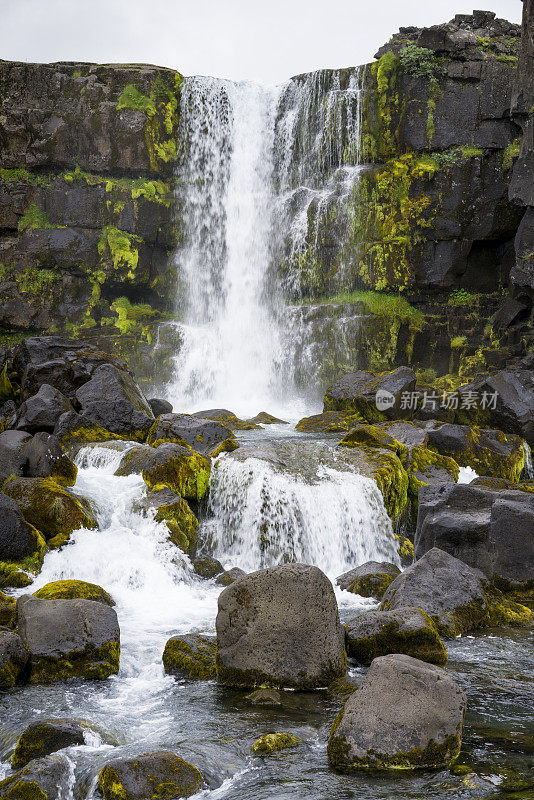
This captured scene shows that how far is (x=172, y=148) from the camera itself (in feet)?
89.1

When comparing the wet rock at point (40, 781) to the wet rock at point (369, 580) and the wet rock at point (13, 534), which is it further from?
the wet rock at point (369, 580)

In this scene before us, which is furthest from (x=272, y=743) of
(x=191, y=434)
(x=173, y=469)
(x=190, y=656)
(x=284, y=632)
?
(x=191, y=434)

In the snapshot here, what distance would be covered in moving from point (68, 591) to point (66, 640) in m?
1.23

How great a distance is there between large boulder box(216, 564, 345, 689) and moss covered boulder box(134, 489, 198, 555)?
4449 mm

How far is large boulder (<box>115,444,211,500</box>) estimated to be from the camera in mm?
12867

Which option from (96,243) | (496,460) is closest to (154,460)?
(496,460)

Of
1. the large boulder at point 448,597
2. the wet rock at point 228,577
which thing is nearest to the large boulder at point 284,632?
the large boulder at point 448,597

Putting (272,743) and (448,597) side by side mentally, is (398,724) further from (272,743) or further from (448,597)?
(448,597)

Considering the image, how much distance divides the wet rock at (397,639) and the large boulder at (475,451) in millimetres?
8226

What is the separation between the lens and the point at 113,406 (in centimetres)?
1581

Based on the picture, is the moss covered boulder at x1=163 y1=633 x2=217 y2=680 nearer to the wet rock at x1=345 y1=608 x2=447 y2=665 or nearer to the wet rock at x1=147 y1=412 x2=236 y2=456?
the wet rock at x1=345 y1=608 x2=447 y2=665

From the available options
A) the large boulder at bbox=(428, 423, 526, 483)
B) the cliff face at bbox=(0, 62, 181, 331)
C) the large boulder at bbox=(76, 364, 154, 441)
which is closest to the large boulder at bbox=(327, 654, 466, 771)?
the large boulder at bbox=(428, 423, 526, 483)

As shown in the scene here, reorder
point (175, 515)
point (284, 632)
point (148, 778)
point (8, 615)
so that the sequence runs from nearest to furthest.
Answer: point (148, 778) → point (284, 632) → point (8, 615) → point (175, 515)

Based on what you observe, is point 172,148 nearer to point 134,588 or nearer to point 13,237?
point 13,237
